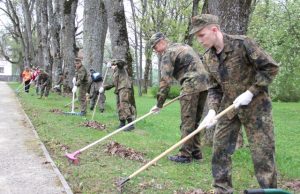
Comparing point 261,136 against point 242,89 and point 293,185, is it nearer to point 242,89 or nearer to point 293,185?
point 242,89

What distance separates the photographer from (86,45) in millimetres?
19250

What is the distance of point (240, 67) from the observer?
203 inches

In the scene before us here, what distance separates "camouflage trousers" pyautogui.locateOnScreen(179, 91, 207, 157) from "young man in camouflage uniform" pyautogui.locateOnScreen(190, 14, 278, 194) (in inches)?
84.7

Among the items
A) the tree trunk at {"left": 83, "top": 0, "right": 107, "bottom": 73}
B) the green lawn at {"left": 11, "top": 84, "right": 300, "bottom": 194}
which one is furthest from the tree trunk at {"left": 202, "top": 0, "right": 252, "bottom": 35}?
the tree trunk at {"left": 83, "top": 0, "right": 107, "bottom": 73}

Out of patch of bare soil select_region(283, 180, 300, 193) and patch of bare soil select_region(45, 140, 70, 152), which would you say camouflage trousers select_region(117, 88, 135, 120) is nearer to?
patch of bare soil select_region(45, 140, 70, 152)

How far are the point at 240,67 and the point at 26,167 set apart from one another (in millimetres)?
4138

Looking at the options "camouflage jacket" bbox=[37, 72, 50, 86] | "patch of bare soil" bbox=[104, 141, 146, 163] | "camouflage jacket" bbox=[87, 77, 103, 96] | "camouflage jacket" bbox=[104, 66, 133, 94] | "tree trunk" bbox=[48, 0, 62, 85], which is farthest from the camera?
"tree trunk" bbox=[48, 0, 62, 85]

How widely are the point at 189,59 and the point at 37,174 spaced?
300 cm

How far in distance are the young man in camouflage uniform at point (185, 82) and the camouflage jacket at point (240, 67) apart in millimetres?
2113

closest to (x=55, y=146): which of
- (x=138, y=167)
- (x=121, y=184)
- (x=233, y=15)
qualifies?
(x=138, y=167)

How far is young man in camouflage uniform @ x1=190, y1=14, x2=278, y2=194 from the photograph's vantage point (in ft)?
16.4

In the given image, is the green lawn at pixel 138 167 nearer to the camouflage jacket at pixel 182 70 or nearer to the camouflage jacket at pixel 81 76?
the camouflage jacket at pixel 182 70

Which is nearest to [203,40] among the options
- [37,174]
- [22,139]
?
[37,174]

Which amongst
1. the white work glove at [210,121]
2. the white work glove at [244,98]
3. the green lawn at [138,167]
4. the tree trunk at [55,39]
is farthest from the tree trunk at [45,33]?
the white work glove at [244,98]
